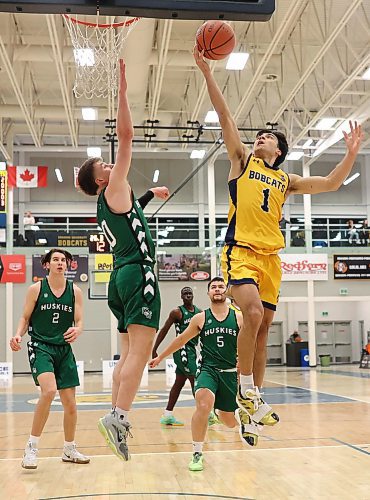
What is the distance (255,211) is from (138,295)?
1.13 m

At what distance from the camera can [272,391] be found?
15.0m

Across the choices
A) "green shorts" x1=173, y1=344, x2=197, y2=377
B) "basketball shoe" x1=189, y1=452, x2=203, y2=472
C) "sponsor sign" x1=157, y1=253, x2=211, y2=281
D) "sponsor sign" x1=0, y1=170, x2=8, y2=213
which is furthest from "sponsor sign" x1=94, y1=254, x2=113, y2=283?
"basketball shoe" x1=189, y1=452, x2=203, y2=472

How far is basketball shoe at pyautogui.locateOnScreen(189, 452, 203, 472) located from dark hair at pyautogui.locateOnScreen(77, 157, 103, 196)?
3460 mm

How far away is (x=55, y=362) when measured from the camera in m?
7.02

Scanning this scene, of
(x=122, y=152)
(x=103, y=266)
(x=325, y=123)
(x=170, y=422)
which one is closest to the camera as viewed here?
(x=122, y=152)

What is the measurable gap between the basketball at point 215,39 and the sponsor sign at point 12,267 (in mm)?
19866

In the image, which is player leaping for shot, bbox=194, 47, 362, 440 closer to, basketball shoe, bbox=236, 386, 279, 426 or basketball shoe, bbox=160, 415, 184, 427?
basketball shoe, bbox=236, 386, 279, 426

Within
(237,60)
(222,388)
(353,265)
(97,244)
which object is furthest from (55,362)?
(353,265)

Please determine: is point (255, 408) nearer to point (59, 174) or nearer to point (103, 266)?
point (103, 266)

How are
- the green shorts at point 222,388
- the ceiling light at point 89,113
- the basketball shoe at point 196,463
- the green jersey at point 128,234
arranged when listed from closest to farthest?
the green jersey at point 128,234 → the basketball shoe at point 196,463 → the green shorts at point 222,388 → the ceiling light at point 89,113

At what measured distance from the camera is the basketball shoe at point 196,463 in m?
6.65

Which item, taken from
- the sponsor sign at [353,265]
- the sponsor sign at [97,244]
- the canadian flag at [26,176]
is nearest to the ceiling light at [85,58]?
the canadian flag at [26,176]

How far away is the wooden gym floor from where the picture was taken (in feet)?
19.0

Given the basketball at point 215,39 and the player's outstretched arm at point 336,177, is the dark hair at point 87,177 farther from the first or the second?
the player's outstretched arm at point 336,177
